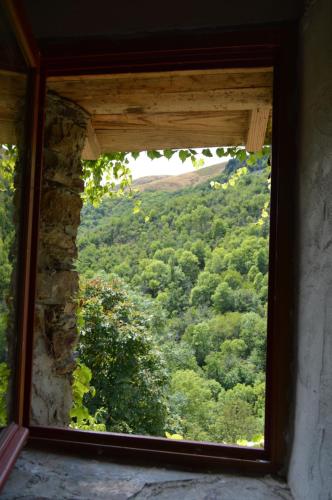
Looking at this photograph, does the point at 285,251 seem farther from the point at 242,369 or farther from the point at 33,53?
the point at 242,369

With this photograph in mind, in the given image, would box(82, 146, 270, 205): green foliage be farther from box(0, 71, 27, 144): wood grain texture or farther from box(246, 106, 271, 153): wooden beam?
box(0, 71, 27, 144): wood grain texture

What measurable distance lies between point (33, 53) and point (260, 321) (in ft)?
57.1

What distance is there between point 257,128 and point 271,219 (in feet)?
2.70

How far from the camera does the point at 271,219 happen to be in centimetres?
117

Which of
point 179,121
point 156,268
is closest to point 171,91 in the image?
point 179,121

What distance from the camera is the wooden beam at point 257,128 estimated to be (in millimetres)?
1697

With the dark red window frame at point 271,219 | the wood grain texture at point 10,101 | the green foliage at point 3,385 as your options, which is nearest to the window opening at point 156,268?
the dark red window frame at point 271,219

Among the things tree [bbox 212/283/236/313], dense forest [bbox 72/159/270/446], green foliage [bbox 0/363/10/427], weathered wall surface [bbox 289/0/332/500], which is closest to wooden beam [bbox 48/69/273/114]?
weathered wall surface [bbox 289/0/332/500]

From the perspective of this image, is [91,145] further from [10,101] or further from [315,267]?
[315,267]

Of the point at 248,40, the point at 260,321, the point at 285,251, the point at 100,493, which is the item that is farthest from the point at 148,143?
the point at 260,321

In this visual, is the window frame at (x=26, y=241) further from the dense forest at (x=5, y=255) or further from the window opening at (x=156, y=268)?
the window opening at (x=156, y=268)

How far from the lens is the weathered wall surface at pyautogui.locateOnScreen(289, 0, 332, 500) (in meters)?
0.86

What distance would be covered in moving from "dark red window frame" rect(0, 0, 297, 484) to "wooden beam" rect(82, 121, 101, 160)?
24.4 inches

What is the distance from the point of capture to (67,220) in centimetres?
182
